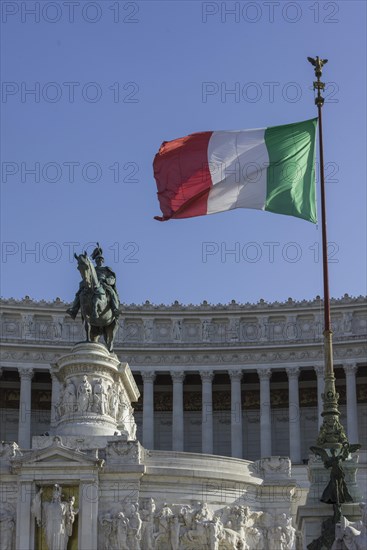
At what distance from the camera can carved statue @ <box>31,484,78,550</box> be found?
38719 mm

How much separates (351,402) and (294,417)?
3.40 meters

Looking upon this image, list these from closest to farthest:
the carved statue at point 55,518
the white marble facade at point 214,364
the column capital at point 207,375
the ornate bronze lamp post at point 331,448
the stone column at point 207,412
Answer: the ornate bronze lamp post at point 331,448 < the carved statue at point 55,518 < the stone column at point 207,412 < the white marble facade at point 214,364 < the column capital at point 207,375

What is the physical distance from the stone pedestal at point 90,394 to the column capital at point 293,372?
2575 cm

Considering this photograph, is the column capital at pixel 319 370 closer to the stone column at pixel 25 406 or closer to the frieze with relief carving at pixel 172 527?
the stone column at pixel 25 406

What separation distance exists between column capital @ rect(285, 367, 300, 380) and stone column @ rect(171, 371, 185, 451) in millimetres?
6330

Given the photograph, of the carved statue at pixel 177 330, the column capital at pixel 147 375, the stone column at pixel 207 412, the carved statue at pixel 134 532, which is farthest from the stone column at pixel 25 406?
the carved statue at pixel 134 532

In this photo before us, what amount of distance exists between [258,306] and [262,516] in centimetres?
3320

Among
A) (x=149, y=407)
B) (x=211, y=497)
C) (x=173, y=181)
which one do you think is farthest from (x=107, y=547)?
(x=149, y=407)

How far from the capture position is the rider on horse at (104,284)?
47562 mm

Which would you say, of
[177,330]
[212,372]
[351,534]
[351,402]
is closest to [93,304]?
[351,534]

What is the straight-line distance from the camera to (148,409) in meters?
71.5

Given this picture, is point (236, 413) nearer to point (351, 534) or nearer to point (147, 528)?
point (147, 528)

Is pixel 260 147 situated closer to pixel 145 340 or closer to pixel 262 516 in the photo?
pixel 262 516

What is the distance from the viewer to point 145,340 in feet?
242
